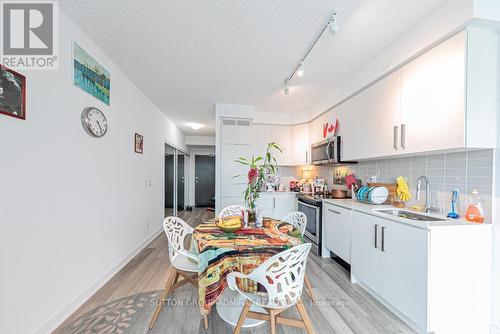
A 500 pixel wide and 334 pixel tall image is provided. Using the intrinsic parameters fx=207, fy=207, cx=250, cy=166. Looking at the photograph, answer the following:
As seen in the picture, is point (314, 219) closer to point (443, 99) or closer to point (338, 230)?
point (338, 230)

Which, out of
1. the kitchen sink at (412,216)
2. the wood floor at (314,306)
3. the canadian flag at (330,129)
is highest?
the canadian flag at (330,129)

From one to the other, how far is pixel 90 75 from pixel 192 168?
5752 mm

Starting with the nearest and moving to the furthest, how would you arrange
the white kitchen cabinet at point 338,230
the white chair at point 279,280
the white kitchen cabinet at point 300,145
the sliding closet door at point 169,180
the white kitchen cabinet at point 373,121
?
the white chair at point 279,280, the white kitchen cabinet at point 373,121, the white kitchen cabinet at point 338,230, the white kitchen cabinet at point 300,145, the sliding closet door at point 169,180

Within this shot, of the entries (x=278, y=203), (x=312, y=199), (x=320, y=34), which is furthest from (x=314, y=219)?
(x=320, y=34)

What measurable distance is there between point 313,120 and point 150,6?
131 inches

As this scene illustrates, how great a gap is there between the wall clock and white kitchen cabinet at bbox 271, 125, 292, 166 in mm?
3139

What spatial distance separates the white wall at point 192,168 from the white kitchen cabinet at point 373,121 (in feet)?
18.1

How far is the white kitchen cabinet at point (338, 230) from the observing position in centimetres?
250

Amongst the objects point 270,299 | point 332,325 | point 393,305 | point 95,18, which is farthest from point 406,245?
point 95,18

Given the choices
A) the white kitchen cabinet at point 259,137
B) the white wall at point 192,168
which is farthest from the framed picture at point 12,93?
the white wall at point 192,168

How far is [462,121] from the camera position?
1555mm

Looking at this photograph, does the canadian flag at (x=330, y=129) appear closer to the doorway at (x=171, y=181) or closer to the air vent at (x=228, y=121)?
the air vent at (x=228, y=121)

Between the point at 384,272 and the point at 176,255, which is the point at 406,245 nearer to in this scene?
the point at 384,272

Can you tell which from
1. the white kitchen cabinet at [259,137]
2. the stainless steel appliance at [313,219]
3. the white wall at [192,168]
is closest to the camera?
the stainless steel appliance at [313,219]
